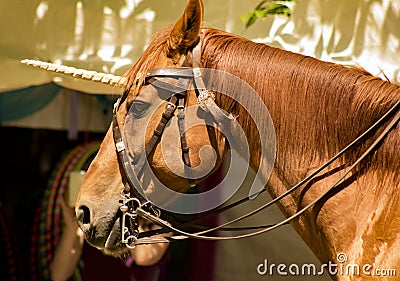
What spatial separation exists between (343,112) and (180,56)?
0.53m

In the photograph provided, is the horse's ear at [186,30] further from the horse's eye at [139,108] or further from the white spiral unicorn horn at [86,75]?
the white spiral unicorn horn at [86,75]

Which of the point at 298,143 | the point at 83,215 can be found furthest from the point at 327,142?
the point at 83,215

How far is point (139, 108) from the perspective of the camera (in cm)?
197

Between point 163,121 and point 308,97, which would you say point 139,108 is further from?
point 308,97

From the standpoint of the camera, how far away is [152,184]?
2.00 m

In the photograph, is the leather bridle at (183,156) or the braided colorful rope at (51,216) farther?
the braided colorful rope at (51,216)

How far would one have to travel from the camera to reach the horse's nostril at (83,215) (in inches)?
79.7

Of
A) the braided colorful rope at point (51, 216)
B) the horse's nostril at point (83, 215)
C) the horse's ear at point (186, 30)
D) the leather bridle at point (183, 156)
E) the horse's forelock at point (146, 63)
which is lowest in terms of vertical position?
the braided colorful rope at point (51, 216)

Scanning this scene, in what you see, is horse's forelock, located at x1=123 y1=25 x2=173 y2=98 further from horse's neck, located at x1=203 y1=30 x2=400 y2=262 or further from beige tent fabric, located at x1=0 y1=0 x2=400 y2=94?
beige tent fabric, located at x1=0 y1=0 x2=400 y2=94

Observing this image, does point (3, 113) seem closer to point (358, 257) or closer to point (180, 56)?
point (180, 56)

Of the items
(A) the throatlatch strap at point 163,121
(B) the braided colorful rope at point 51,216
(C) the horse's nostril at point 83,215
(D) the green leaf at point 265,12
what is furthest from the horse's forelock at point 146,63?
(B) the braided colorful rope at point 51,216

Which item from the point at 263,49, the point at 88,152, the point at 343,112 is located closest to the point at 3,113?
the point at 88,152

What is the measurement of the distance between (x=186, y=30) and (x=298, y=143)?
1.58ft

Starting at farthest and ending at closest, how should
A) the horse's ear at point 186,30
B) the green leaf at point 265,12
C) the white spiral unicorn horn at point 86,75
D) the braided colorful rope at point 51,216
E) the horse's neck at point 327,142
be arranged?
the braided colorful rope at point 51,216 < the green leaf at point 265,12 < the white spiral unicorn horn at point 86,75 < the horse's ear at point 186,30 < the horse's neck at point 327,142
